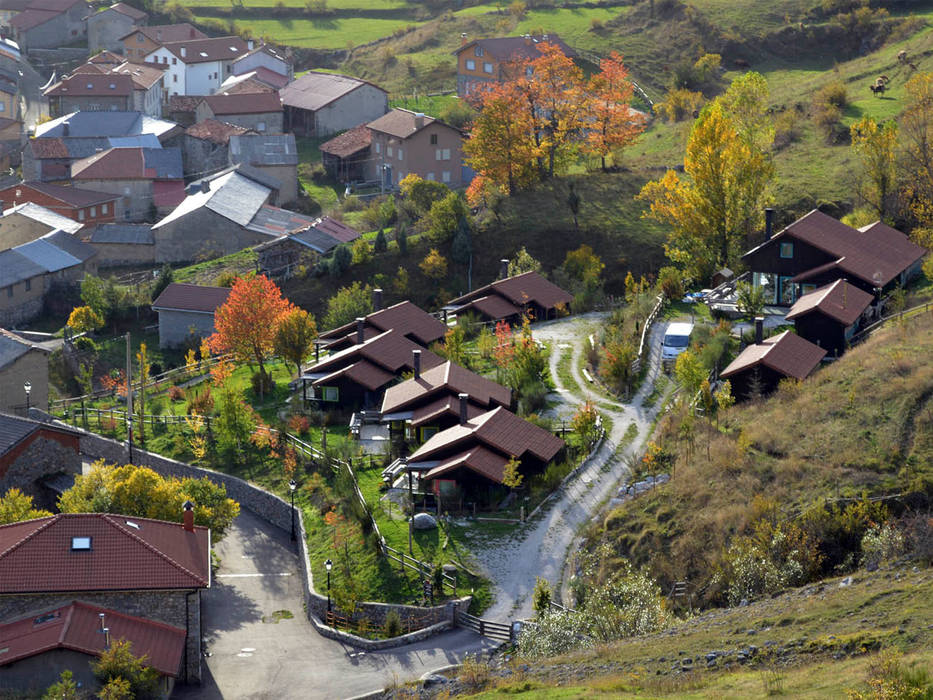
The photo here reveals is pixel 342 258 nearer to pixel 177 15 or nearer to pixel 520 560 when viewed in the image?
pixel 520 560

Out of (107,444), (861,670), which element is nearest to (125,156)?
(107,444)

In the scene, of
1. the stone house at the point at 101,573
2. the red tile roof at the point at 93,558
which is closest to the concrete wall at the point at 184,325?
the red tile roof at the point at 93,558

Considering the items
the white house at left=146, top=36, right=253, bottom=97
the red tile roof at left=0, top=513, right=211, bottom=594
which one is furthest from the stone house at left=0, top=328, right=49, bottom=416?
the white house at left=146, top=36, right=253, bottom=97

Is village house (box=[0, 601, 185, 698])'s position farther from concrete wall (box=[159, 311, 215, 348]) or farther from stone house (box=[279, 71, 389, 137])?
stone house (box=[279, 71, 389, 137])

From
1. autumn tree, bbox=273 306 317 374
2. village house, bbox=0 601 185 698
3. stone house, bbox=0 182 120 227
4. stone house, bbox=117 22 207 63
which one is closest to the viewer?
village house, bbox=0 601 185 698

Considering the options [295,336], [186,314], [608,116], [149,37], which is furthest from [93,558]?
[149,37]
